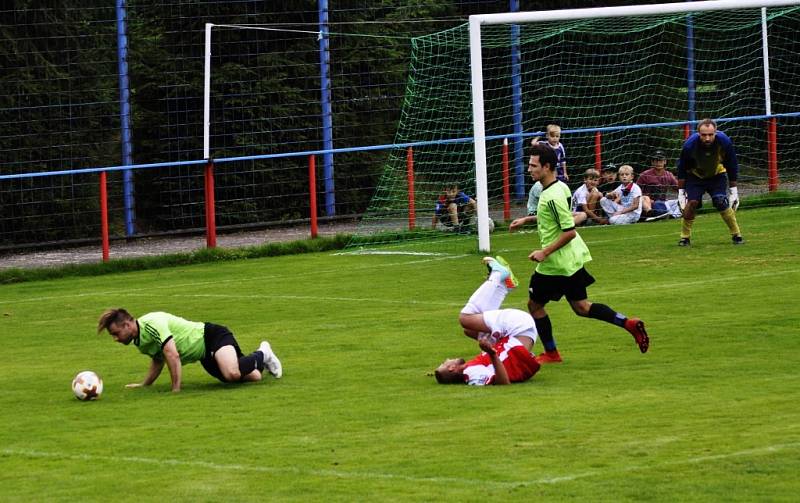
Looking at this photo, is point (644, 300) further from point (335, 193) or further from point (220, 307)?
point (335, 193)

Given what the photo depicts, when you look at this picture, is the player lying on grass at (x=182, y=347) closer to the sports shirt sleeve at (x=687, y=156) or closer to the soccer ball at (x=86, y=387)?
the soccer ball at (x=86, y=387)

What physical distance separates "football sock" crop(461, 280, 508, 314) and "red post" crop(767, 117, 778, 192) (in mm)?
18563

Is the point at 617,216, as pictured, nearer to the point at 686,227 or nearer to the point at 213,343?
the point at 686,227

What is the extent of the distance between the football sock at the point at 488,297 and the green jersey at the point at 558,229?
0.63 metres

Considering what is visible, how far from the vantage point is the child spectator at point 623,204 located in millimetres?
27953

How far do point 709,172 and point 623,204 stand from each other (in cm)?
527

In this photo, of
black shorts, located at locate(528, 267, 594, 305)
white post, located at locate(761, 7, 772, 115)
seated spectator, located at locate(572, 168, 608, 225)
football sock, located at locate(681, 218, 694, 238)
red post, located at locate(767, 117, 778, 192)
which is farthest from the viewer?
red post, located at locate(767, 117, 778, 192)

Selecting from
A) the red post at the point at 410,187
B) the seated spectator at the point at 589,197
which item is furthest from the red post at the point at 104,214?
the seated spectator at the point at 589,197

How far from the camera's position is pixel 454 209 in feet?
88.6

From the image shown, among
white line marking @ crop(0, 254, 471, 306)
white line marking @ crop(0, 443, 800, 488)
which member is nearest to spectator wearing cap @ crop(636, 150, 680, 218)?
white line marking @ crop(0, 254, 471, 306)

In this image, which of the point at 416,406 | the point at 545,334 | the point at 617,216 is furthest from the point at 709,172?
the point at 416,406

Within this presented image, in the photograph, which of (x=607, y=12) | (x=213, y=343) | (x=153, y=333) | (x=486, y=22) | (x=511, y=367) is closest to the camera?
(x=511, y=367)

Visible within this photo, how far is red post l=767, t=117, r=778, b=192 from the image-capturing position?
30.8 m

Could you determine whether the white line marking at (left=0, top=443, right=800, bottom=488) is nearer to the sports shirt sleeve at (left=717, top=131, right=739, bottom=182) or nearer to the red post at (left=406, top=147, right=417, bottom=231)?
the sports shirt sleeve at (left=717, top=131, right=739, bottom=182)
